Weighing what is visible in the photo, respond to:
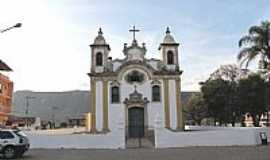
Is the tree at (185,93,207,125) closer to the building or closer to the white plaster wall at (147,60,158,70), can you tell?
the white plaster wall at (147,60,158,70)

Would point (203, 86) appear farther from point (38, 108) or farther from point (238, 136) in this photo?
point (38, 108)

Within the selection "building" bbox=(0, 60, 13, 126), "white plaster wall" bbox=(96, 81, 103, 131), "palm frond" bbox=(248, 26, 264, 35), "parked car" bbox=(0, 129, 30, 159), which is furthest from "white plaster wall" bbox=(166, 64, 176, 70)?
"building" bbox=(0, 60, 13, 126)

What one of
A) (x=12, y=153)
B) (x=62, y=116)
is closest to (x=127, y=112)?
(x=12, y=153)

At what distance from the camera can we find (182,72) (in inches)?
1401

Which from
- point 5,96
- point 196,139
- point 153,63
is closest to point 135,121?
point 153,63

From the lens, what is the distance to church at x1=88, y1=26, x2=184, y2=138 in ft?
113

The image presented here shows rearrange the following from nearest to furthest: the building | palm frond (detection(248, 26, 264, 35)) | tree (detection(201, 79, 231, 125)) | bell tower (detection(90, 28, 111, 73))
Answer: palm frond (detection(248, 26, 264, 35)) < bell tower (detection(90, 28, 111, 73)) < tree (detection(201, 79, 231, 125)) < the building

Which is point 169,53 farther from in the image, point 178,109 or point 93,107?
point 93,107

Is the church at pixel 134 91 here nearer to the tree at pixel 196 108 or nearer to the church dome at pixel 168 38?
the church dome at pixel 168 38

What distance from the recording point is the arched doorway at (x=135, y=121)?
34369 mm

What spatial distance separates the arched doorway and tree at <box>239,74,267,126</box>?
1192cm

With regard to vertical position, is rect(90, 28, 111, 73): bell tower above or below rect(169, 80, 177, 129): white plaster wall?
above

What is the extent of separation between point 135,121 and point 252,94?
12856 millimetres

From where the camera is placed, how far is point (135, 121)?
34781mm
